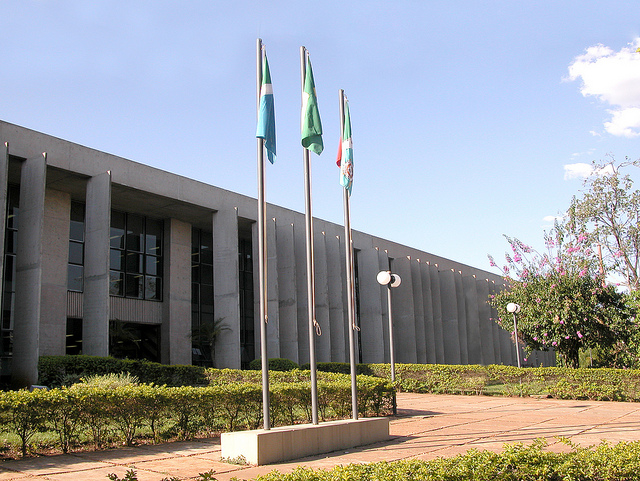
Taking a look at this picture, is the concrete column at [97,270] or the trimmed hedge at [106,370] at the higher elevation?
the concrete column at [97,270]

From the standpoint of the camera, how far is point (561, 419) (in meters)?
13.0

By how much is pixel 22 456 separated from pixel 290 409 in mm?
4678

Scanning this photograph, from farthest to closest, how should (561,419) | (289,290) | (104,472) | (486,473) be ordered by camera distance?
(289,290), (561,419), (104,472), (486,473)

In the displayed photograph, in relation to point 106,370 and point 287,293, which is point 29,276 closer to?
point 106,370

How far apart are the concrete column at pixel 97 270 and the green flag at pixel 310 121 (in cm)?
1314

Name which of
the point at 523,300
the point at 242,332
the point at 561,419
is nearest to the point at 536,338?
the point at 523,300

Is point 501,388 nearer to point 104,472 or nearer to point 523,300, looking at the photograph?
point 523,300

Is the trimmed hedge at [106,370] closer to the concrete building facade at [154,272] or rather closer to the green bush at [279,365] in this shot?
the concrete building facade at [154,272]

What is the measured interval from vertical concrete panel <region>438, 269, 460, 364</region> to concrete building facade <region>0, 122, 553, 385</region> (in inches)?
154

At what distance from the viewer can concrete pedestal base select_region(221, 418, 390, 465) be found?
800 cm

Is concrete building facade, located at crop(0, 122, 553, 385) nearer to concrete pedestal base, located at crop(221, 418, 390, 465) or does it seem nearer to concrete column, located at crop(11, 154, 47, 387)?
concrete column, located at crop(11, 154, 47, 387)

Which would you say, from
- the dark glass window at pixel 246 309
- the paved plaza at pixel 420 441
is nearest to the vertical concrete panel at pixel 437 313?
the dark glass window at pixel 246 309

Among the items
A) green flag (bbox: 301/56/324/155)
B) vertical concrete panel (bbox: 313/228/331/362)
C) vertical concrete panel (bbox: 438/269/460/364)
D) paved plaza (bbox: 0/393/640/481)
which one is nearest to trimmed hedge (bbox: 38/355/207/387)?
paved plaza (bbox: 0/393/640/481)

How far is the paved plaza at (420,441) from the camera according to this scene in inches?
293
